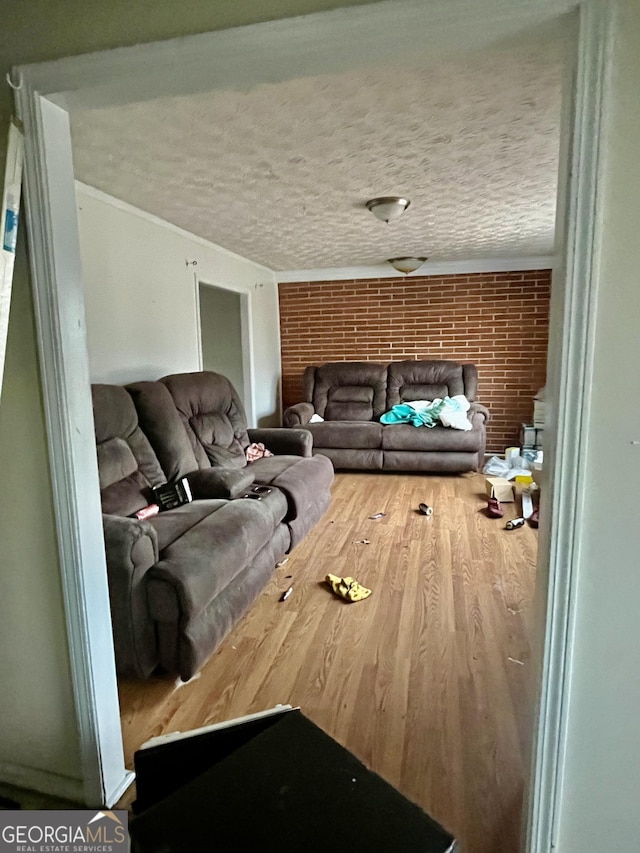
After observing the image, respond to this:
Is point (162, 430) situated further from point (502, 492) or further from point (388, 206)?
point (502, 492)

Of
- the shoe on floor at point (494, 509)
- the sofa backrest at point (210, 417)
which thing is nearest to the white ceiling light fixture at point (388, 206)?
the sofa backrest at point (210, 417)

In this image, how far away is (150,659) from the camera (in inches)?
75.9

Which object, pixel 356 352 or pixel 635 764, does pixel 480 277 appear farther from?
pixel 635 764

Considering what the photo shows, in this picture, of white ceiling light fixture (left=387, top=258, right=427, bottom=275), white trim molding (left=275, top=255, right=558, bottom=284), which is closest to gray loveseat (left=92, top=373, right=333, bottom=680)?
white ceiling light fixture (left=387, top=258, right=427, bottom=275)

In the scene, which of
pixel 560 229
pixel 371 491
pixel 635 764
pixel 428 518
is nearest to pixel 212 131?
pixel 560 229

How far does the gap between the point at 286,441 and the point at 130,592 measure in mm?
2229

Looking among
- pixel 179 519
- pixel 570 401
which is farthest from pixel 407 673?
pixel 570 401

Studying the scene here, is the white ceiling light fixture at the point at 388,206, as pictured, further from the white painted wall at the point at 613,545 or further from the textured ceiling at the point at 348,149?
the white painted wall at the point at 613,545

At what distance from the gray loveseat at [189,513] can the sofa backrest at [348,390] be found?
1495 mm

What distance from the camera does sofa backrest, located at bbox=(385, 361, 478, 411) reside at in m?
5.25

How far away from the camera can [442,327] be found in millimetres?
5664

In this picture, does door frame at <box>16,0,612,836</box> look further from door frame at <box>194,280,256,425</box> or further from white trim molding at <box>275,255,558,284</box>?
white trim molding at <box>275,255,558,284</box>

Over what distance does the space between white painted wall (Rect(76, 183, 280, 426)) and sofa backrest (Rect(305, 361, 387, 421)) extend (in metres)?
1.40

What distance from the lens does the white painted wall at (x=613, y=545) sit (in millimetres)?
883
